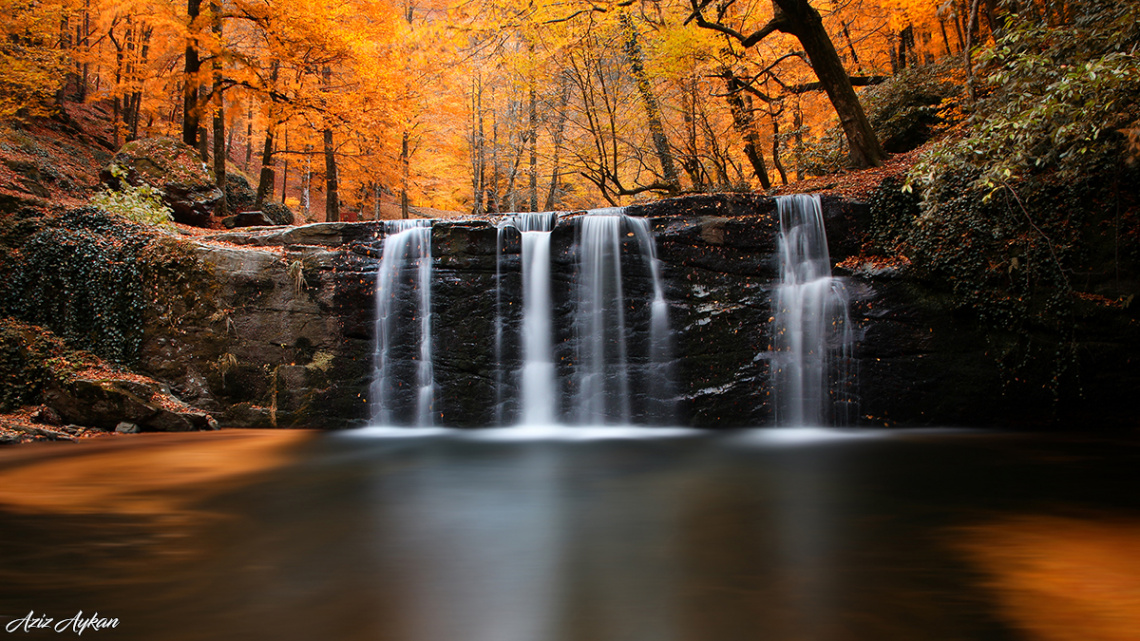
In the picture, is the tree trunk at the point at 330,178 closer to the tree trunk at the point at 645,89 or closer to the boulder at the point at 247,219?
the boulder at the point at 247,219

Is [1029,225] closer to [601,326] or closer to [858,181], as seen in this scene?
[858,181]

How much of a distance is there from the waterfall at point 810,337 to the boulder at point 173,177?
12879mm

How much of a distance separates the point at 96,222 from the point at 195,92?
7736 mm

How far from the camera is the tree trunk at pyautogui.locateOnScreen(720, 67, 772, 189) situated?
1263 cm

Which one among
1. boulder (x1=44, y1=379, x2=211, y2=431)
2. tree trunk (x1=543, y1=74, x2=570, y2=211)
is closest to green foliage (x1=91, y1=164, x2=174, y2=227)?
boulder (x1=44, y1=379, x2=211, y2=431)

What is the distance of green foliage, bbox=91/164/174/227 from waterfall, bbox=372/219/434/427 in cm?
459

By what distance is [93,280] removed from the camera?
9203mm

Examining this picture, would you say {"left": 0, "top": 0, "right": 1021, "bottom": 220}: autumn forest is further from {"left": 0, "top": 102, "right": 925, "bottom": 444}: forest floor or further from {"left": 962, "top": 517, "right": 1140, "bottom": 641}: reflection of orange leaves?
{"left": 962, "top": 517, "right": 1140, "bottom": 641}: reflection of orange leaves

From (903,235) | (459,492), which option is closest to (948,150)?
(903,235)

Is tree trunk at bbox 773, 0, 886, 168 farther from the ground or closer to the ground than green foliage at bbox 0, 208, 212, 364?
farther from the ground

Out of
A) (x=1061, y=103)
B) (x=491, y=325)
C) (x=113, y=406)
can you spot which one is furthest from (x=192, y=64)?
(x=1061, y=103)

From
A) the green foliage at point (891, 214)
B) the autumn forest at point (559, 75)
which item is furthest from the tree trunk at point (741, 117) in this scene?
the green foliage at point (891, 214)

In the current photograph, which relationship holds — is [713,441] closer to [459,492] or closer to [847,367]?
[847,367]

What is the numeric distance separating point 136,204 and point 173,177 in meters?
2.66
